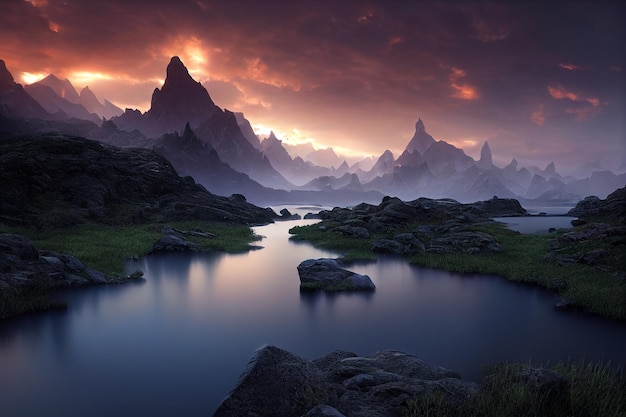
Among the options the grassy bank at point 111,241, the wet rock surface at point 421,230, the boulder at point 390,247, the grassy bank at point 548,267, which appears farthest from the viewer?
the boulder at point 390,247

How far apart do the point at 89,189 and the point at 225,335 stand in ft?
213

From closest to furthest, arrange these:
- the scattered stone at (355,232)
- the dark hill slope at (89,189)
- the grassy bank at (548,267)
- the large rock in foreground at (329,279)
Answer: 1. the grassy bank at (548,267)
2. the large rock in foreground at (329,279)
3. the dark hill slope at (89,189)
4. the scattered stone at (355,232)

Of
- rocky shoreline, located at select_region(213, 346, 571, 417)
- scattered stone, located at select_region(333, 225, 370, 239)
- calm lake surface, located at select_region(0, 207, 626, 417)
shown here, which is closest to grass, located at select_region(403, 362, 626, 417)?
rocky shoreline, located at select_region(213, 346, 571, 417)

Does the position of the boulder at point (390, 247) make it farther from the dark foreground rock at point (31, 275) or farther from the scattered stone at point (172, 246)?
the dark foreground rock at point (31, 275)

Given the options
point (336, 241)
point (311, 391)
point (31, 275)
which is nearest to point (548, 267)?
point (336, 241)

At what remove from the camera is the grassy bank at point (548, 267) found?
83.5ft

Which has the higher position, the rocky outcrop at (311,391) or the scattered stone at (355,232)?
the scattered stone at (355,232)

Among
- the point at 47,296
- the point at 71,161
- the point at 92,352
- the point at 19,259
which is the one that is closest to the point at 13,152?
the point at 71,161

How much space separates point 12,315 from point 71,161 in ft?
211

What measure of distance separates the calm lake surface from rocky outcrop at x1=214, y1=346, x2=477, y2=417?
4461mm

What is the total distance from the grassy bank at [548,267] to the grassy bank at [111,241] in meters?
20.1

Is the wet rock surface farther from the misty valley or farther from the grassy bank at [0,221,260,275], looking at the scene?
the grassy bank at [0,221,260,275]

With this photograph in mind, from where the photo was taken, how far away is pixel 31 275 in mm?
27422

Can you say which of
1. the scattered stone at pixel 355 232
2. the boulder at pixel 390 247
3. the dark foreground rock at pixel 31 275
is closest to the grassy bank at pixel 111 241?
the dark foreground rock at pixel 31 275
